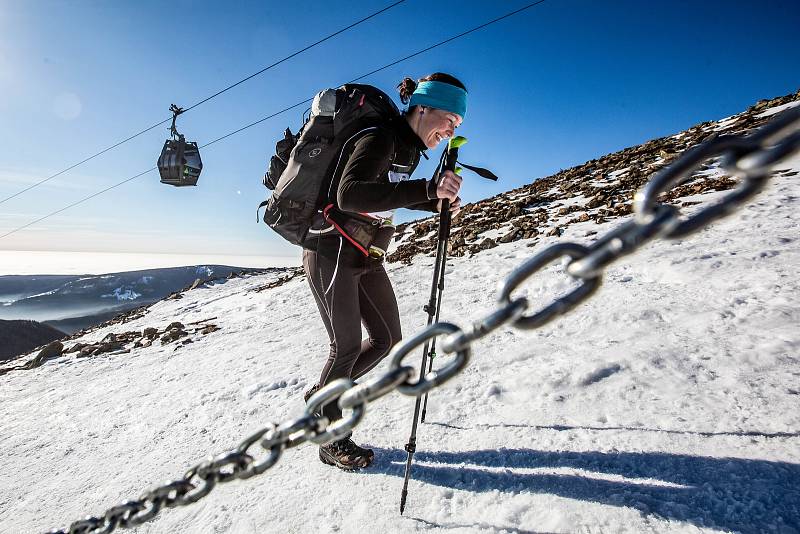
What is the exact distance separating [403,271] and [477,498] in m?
8.86

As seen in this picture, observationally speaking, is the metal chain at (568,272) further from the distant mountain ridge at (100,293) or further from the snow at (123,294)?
the snow at (123,294)

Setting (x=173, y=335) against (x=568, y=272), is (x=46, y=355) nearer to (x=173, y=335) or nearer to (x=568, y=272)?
(x=173, y=335)

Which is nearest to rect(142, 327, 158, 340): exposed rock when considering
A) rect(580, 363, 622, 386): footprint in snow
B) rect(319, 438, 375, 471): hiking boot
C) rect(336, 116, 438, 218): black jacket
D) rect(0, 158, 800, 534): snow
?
rect(0, 158, 800, 534): snow

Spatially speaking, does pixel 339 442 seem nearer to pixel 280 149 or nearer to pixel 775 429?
pixel 280 149

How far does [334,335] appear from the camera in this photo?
293 cm

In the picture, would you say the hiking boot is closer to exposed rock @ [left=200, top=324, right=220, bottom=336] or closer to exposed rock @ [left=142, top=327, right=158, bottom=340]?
exposed rock @ [left=200, top=324, right=220, bottom=336]

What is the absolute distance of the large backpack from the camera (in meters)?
2.62

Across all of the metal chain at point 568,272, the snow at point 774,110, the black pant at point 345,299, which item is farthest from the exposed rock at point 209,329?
the snow at point 774,110

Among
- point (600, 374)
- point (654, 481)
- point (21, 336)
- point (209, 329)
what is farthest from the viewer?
point (21, 336)

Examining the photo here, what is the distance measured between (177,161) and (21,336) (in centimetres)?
5689

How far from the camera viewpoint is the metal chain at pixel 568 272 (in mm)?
620

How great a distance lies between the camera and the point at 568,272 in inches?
28.4

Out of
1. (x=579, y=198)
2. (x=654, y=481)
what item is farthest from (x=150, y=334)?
(x=579, y=198)

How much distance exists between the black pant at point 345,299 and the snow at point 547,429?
879 mm
